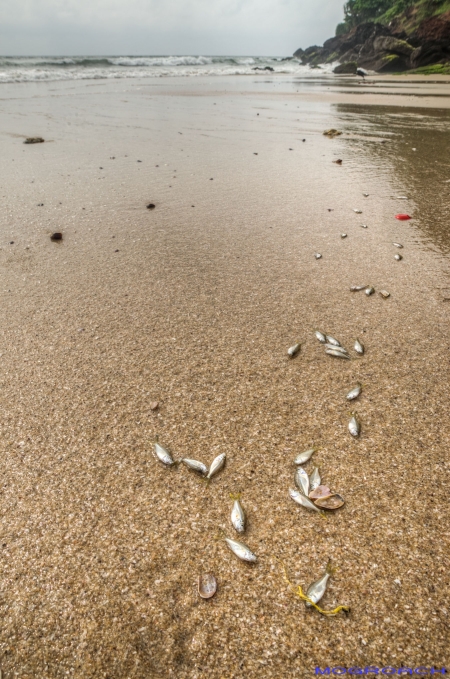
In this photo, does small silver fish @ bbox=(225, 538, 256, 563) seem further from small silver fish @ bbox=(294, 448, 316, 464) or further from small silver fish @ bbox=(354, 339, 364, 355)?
small silver fish @ bbox=(354, 339, 364, 355)

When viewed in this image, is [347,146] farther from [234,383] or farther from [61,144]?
[234,383]

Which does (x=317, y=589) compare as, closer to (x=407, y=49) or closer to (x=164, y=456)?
(x=164, y=456)

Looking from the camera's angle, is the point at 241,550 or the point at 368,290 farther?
the point at 368,290

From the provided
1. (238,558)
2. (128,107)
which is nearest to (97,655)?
(238,558)

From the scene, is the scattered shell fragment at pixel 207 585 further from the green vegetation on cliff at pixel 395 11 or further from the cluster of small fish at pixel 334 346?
the green vegetation on cliff at pixel 395 11

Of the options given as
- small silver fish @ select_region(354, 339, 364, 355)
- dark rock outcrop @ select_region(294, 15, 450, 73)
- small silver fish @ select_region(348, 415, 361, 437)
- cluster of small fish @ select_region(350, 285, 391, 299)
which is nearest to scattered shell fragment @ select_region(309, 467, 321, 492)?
small silver fish @ select_region(348, 415, 361, 437)

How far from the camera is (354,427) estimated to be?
1.69 meters

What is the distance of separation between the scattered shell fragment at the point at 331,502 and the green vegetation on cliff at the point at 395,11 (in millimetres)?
41155

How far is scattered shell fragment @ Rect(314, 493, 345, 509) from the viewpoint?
1.41m

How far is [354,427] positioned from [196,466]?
0.74 m

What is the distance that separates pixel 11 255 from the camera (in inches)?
122

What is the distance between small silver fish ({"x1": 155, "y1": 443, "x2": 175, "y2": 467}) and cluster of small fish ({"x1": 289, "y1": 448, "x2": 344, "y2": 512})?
514mm

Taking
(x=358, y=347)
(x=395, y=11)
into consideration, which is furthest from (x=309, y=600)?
(x=395, y=11)

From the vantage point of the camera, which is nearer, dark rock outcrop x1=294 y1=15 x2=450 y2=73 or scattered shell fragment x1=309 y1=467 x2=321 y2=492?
scattered shell fragment x1=309 y1=467 x2=321 y2=492
